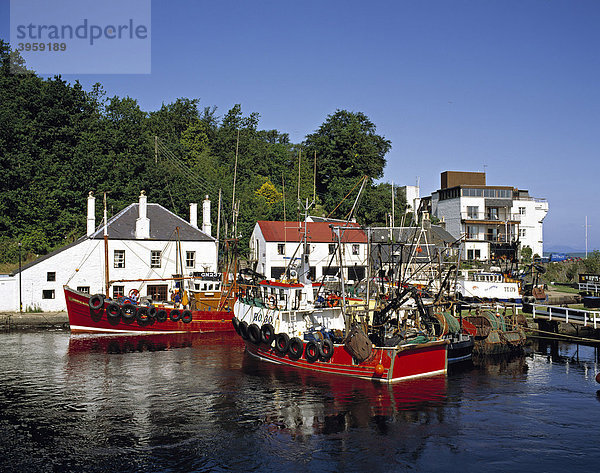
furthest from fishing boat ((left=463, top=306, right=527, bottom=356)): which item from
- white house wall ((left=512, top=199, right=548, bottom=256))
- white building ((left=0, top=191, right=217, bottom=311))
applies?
white house wall ((left=512, top=199, right=548, bottom=256))

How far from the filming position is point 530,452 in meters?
20.1

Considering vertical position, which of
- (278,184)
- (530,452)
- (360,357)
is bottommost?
(530,452)

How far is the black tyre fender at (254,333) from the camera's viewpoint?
110 feet

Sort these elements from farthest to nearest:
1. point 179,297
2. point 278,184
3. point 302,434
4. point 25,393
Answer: point 278,184 → point 179,297 → point 25,393 → point 302,434

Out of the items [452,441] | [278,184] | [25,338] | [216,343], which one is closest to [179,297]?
[216,343]

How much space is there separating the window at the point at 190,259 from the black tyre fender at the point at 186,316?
10.1 m

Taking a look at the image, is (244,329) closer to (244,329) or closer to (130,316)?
(244,329)

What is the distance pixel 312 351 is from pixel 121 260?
92.4 feet

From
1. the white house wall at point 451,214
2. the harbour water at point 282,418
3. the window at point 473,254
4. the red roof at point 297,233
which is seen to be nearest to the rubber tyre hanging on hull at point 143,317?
the harbour water at point 282,418

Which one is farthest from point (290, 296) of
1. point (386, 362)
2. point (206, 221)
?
point (206, 221)

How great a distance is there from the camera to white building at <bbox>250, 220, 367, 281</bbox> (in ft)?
192

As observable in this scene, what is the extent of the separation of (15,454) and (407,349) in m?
18.2

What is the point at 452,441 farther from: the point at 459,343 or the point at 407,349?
the point at 459,343

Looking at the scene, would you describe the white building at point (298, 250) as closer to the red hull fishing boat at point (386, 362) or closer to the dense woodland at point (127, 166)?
the dense woodland at point (127, 166)
